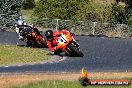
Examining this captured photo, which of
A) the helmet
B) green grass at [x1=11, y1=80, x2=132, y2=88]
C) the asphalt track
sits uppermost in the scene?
green grass at [x1=11, y1=80, x2=132, y2=88]

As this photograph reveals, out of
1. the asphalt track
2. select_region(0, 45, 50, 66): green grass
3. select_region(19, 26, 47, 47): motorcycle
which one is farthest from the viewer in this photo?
select_region(19, 26, 47, 47): motorcycle

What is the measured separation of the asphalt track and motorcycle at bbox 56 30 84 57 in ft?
1.72

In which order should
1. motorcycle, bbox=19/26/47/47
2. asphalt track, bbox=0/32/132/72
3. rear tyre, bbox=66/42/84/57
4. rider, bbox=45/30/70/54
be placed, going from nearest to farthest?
asphalt track, bbox=0/32/132/72 < rear tyre, bbox=66/42/84/57 < rider, bbox=45/30/70/54 < motorcycle, bbox=19/26/47/47

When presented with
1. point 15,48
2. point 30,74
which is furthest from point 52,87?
point 15,48

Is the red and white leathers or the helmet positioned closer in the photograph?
the red and white leathers

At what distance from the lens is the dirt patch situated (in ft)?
53.7

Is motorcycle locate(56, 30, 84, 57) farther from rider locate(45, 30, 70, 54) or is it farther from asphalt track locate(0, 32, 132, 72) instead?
asphalt track locate(0, 32, 132, 72)

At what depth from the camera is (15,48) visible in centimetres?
2623

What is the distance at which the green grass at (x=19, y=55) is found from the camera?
21750mm

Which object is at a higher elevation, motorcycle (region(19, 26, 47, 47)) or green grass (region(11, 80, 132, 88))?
green grass (region(11, 80, 132, 88))

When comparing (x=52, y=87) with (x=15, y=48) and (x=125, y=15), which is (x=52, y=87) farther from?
(x=125, y=15)

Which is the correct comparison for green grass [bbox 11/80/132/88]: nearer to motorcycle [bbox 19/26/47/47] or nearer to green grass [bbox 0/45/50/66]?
green grass [bbox 0/45/50/66]

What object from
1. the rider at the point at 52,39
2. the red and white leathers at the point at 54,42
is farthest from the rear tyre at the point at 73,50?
the red and white leathers at the point at 54,42

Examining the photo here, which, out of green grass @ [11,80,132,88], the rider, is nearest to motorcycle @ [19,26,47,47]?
the rider
